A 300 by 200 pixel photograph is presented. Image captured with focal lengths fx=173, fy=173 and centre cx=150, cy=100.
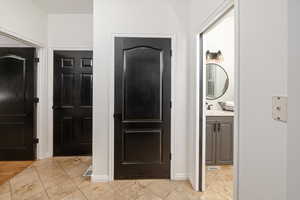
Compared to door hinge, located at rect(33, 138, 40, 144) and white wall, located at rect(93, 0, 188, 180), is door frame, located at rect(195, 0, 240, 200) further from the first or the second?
door hinge, located at rect(33, 138, 40, 144)

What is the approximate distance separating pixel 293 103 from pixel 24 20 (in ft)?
12.0

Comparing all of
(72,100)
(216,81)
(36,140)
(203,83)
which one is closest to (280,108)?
(203,83)

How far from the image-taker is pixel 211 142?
287 cm

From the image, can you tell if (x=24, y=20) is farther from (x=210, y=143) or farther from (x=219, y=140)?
(x=219, y=140)

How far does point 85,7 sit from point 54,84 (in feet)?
5.14

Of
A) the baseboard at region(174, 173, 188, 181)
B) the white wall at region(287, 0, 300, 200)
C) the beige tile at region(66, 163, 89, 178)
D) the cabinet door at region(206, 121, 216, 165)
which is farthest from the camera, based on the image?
the cabinet door at region(206, 121, 216, 165)

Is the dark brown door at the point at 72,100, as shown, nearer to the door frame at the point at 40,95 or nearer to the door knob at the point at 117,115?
the door frame at the point at 40,95

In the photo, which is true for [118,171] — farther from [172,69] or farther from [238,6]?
[238,6]

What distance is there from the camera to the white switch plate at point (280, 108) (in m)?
0.85

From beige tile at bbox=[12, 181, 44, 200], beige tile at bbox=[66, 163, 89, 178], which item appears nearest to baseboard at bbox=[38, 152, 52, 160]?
beige tile at bbox=[66, 163, 89, 178]

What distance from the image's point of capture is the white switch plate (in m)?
0.85

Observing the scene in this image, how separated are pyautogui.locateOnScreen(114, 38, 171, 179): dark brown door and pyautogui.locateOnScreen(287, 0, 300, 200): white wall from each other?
1.76 m

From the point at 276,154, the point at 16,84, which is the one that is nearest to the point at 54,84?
the point at 16,84

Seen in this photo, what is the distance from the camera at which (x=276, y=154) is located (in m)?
0.92
